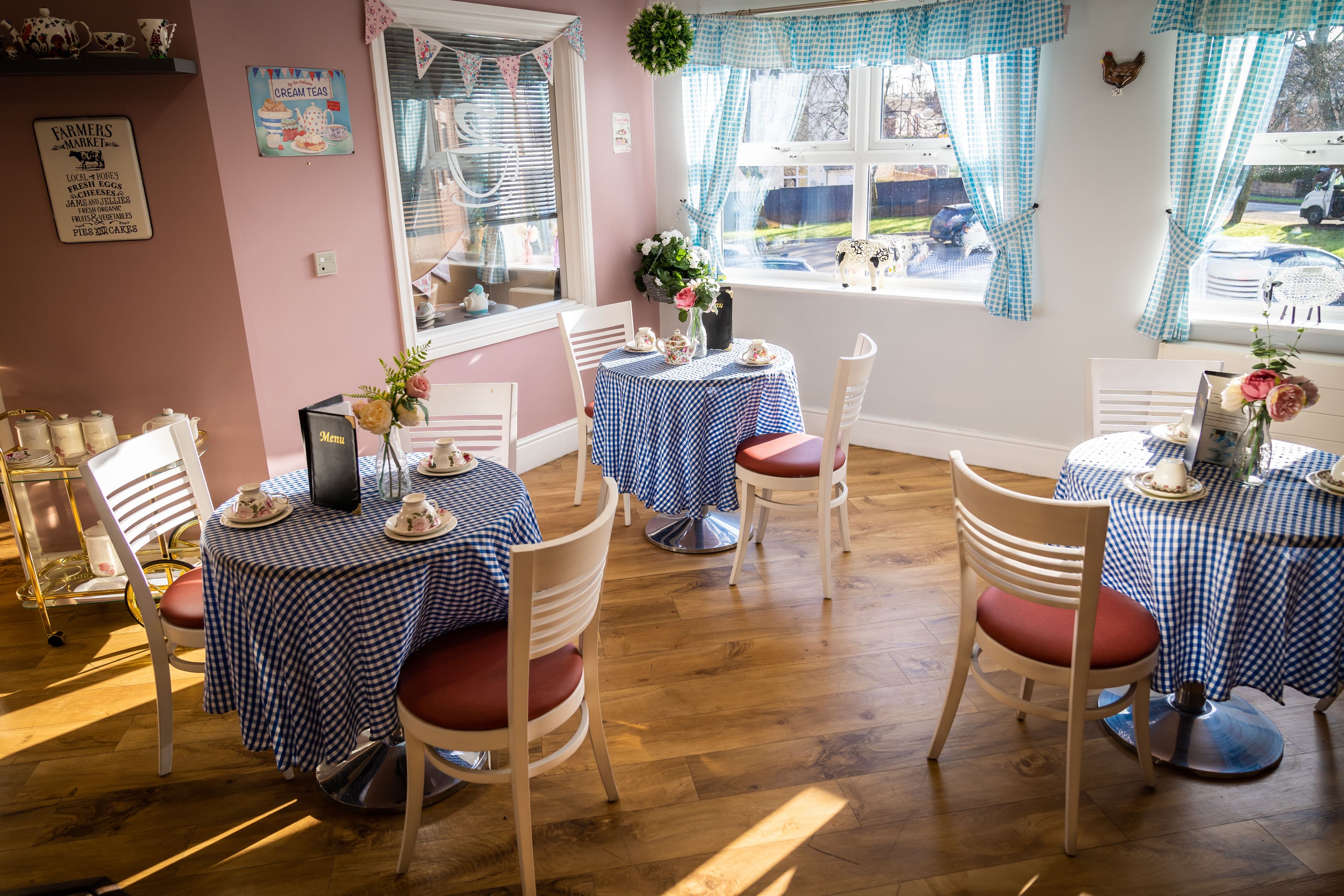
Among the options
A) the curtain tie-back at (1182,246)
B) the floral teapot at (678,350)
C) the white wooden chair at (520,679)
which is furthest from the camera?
the curtain tie-back at (1182,246)

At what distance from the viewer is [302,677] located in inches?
83.2

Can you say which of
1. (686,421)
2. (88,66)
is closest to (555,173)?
(686,421)

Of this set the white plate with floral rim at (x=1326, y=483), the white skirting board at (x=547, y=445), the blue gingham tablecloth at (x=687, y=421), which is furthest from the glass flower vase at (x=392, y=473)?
the white plate with floral rim at (x=1326, y=483)

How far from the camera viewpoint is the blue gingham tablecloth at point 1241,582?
2082 mm

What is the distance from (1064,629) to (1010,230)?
8.55 ft

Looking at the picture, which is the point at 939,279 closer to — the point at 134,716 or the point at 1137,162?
the point at 1137,162

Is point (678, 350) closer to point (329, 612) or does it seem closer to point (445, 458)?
point (445, 458)

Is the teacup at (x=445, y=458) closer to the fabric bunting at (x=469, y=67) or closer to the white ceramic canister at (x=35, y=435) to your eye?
the white ceramic canister at (x=35, y=435)

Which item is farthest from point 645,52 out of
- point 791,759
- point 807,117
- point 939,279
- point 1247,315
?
point 791,759

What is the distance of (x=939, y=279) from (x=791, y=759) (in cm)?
298

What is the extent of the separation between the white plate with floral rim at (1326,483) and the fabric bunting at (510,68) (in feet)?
12.2

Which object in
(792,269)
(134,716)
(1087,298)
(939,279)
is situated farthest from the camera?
(792,269)

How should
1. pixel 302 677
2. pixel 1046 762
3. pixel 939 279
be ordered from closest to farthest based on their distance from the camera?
pixel 302 677 → pixel 1046 762 → pixel 939 279

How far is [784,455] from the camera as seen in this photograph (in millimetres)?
3436
